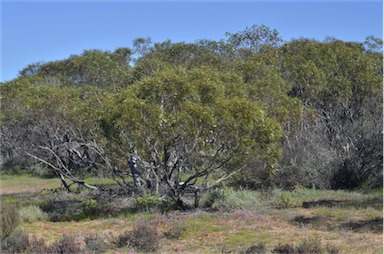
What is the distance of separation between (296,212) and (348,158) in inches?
234

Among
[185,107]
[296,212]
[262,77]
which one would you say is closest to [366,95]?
[262,77]

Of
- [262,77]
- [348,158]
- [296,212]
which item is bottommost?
[296,212]

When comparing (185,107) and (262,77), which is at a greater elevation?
(262,77)

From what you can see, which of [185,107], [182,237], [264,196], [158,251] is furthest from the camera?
[264,196]

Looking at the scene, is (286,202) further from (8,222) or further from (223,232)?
(8,222)

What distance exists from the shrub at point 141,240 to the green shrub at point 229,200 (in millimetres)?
4800

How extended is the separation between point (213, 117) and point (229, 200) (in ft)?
11.0

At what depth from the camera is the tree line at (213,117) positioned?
12734mm

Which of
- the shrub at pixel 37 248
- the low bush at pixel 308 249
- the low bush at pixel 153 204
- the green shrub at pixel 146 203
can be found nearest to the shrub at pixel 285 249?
the low bush at pixel 308 249

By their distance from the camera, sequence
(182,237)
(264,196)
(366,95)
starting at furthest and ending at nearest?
(366,95), (264,196), (182,237)

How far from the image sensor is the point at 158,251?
9.35 meters

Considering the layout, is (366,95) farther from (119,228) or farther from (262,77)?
(119,228)

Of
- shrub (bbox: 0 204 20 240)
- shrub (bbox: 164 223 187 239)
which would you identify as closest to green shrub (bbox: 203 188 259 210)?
shrub (bbox: 164 223 187 239)

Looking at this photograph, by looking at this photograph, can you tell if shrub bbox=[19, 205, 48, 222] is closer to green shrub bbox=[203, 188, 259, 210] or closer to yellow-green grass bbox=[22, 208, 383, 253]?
yellow-green grass bbox=[22, 208, 383, 253]
